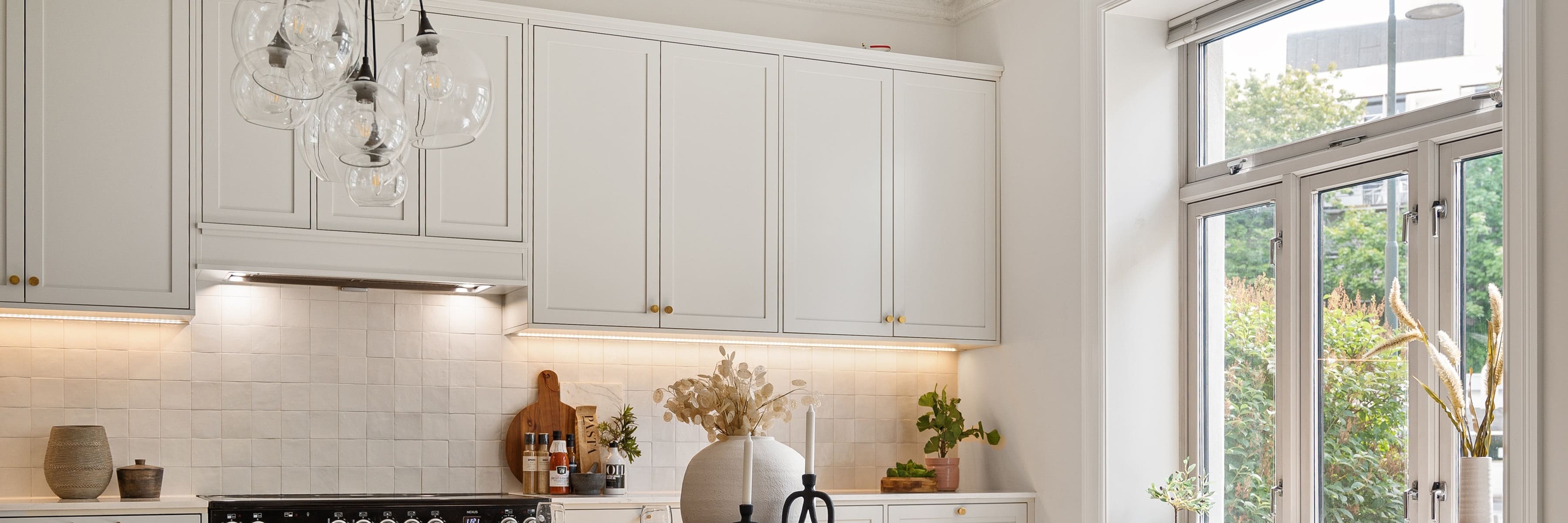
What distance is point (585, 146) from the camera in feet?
14.0

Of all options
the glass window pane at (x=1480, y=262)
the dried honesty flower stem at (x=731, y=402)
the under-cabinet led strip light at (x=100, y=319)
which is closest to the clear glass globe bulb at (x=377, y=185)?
the dried honesty flower stem at (x=731, y=402)

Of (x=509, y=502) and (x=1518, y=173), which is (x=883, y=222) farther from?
(x=1518, y=173)

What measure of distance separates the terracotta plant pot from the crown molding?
1783 mm

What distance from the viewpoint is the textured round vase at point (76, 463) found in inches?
147

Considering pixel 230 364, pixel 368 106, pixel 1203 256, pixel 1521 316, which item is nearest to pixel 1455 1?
pixel 1521 316

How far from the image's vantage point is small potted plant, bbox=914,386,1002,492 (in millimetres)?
4715

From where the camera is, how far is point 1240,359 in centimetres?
416

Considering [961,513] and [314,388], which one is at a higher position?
[314,388]

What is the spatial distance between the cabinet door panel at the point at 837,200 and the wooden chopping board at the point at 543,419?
0.84 m

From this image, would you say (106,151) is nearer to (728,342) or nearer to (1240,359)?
(728,342)

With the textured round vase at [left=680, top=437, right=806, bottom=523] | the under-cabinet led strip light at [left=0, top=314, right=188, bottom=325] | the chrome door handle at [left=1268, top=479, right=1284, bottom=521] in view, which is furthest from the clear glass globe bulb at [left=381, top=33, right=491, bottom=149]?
the chrome door handle at [left=1268, top=479, right=1284, bottom=521]

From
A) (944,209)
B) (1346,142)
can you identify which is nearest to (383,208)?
(944,209)

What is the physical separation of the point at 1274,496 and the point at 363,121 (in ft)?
10.2

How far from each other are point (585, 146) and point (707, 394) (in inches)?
82.5
